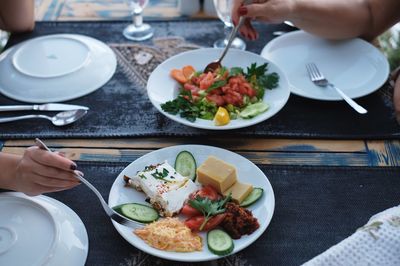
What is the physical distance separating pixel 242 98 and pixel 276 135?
0.51ft

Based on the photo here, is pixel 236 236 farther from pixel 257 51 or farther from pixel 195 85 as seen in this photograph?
pixel 257 51

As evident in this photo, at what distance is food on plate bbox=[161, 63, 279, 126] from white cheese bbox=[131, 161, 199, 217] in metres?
0.25

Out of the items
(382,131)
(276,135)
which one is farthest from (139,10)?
(382,131)

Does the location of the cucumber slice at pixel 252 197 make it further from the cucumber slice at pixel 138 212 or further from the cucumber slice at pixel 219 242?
A: the cucumber slice at pixel 138 212

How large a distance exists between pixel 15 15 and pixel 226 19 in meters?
0.81

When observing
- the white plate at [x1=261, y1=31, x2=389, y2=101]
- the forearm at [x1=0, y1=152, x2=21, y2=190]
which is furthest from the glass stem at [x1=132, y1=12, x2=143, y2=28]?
the forearm at [x1=0, y1=152, x2=21, y2=190]

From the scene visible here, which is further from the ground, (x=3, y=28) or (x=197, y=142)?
(x=3, y=28)

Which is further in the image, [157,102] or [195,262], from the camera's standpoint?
[157,102]

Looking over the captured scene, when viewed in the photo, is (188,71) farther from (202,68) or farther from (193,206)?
(193,206)

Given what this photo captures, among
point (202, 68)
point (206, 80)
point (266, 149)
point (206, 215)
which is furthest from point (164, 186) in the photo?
point (202, 68)

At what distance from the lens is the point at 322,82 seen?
144cm

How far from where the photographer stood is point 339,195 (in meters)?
1.11

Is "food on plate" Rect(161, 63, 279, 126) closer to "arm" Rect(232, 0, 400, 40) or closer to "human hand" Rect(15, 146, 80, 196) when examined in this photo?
"arm" Rect(232, 0, 400, 40)

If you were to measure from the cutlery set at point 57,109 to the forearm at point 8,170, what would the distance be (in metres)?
0.29
